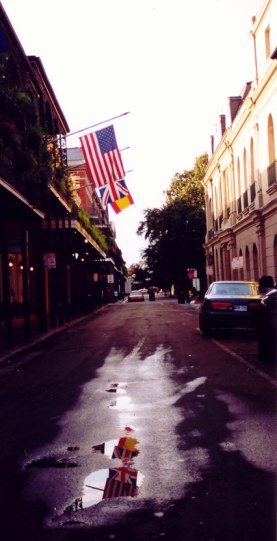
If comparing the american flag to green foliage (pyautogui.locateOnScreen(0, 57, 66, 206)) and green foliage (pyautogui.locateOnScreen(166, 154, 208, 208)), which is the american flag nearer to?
green foliage (pyautogui.locateOnScreen(0, 57, 66, 206))

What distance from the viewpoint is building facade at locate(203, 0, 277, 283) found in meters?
28.0

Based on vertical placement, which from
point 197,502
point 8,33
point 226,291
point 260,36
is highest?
point 260,36

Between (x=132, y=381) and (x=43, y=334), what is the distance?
39.5ft

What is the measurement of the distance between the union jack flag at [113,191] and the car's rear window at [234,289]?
9526mm

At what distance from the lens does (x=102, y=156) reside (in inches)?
926

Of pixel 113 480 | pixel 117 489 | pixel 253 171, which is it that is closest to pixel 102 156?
pixel 253 171

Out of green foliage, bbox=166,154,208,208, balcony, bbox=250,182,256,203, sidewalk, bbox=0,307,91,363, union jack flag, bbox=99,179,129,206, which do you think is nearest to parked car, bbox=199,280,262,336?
sidewalk, bbox=0,307,91,363

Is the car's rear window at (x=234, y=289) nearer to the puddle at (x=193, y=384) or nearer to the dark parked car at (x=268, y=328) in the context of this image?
the dark parked car at (x=268, y=328)

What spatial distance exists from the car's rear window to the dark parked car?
562cm

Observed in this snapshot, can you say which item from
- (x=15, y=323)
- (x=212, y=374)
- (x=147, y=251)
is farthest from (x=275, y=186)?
(x=147, y=251)

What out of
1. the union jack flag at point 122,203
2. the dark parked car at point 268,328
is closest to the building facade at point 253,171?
the union jack flag at point 122,203

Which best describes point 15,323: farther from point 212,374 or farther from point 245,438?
point 245,438

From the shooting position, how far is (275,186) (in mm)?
26250

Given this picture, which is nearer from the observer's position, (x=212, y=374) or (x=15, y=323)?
(x=212, y=374)
